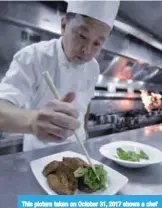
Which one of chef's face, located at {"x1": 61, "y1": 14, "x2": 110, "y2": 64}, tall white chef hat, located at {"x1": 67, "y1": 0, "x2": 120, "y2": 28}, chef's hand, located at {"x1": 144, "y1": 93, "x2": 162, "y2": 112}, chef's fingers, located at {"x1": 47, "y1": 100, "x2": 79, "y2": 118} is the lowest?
chef's hand, located at {"x1": 144, "y1": 93, "x2": 162, "y2": 112}

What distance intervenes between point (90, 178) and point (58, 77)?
0.73 meters

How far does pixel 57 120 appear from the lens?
687 mm

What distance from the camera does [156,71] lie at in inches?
155

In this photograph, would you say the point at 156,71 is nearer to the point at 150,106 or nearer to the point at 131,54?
the point at 150,106

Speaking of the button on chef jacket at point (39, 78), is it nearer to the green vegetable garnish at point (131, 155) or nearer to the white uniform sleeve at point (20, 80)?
the white uniform sleeve at point (20, 80)

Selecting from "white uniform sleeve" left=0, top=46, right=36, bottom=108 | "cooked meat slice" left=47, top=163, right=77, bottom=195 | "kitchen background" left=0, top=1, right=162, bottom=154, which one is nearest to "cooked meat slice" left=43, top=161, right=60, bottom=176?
"cooked meat slice" left=47, top=163, right=77, bottom=195

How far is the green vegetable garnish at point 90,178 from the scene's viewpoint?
67 cm

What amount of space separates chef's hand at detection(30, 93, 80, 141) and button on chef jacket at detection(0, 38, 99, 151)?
0.97 feet

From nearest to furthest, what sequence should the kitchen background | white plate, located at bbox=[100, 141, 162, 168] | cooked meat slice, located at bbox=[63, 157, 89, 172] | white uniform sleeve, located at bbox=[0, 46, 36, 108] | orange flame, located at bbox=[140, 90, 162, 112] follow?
cooked meat slice, located at bbox=[63, 157, 89, 172]
white plate, located at bbox=[100, 141, 162, 168]
white uniform sleeve, located at bbox=[0, 46, 36, 108]
the kitchen background
orange flame, located at bbox=[140, 90, 162, 112]

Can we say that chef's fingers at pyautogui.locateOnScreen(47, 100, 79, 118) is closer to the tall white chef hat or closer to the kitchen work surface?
the kitchen work surface

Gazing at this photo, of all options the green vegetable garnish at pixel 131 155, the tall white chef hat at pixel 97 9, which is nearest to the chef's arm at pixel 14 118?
the green vegetable garnish at pixel 131 155

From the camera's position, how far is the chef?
2.31 ft

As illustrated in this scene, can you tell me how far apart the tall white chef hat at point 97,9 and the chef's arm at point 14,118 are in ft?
1.74

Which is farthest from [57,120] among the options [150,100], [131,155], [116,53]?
[150,100]
